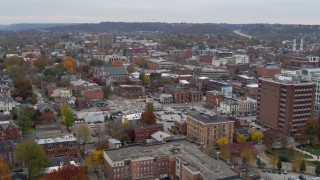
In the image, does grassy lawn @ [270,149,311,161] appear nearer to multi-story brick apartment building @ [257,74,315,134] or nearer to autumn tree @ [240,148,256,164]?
autumn tree @ [240,148,256,164]

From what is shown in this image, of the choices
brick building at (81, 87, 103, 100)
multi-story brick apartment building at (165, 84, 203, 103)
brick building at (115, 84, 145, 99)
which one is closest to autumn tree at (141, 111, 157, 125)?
multi-story brick apartment building at (165, 84, 203, 103)

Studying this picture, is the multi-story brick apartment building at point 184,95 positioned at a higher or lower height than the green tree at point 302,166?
higher

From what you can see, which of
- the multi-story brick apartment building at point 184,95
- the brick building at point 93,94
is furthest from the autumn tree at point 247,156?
the brick building at point 93,94

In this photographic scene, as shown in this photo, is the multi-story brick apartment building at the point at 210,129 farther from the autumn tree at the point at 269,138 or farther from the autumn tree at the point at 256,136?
the autumn tree at the point at 269,138

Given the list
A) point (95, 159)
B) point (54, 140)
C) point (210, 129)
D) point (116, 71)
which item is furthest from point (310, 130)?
point (116, 71)

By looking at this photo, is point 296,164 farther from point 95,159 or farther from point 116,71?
point 116,71

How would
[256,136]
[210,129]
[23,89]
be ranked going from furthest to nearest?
[23,89] → [256,136] → [210,129]

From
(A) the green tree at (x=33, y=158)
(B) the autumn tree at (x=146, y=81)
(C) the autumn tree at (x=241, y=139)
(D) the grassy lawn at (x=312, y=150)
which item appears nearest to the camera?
(A) the green tree at (x=33, y=158)
